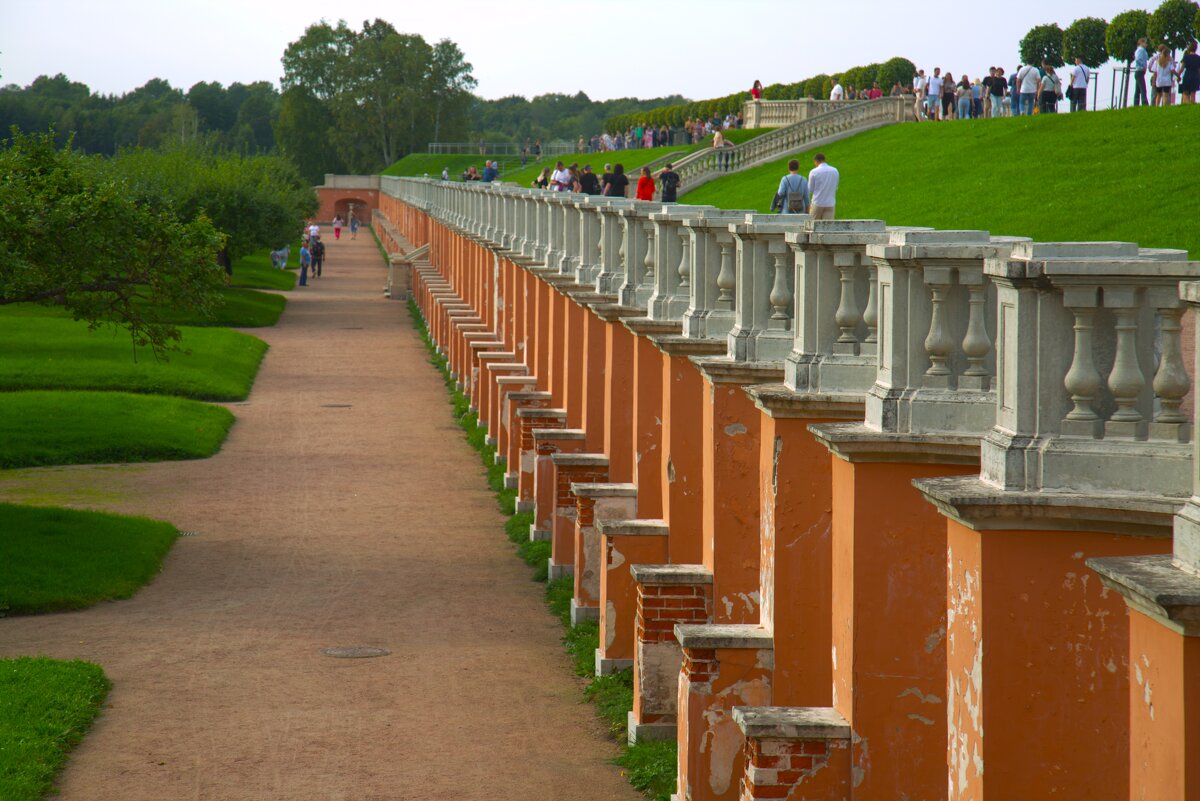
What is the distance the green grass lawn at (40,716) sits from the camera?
1038cm

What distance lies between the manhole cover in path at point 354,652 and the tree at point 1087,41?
153ft

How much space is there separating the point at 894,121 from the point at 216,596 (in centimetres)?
4883

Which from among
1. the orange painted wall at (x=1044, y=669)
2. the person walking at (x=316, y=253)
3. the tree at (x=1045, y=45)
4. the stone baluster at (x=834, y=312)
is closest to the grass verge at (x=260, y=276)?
the person walking at (x=316, y=253)

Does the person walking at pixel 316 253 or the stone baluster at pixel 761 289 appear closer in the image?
the stone baluster at pixel 761 289

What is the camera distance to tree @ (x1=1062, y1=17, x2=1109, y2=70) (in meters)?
55.4

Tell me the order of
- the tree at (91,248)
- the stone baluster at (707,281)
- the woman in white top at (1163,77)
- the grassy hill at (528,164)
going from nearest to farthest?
the stone baluster at (707,281), the tree at (91,248), the woman in white top at (1163,77), the grassy hill at (528,164)

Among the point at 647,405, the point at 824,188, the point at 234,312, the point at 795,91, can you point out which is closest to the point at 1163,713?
the point at 647,405

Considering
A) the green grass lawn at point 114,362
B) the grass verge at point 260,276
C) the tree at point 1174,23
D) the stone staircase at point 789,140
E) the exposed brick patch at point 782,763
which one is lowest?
the green grass lawn at point 114,362

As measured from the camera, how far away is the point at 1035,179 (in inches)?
1409

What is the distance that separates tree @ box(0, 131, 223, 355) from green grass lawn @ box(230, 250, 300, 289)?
39.3 metres

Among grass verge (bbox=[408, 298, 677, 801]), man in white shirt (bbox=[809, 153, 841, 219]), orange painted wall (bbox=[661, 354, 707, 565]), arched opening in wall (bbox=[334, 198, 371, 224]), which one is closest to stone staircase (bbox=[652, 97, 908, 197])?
man in white shirt (bbox=[809, 153, 841, 219])

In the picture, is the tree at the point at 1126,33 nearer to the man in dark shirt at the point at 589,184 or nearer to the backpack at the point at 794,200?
the man in dark shirt at the point at 589,184

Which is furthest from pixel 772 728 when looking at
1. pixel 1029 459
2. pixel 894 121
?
pixel 894 121

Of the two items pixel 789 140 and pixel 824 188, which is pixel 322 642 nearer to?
pixel 824 188
